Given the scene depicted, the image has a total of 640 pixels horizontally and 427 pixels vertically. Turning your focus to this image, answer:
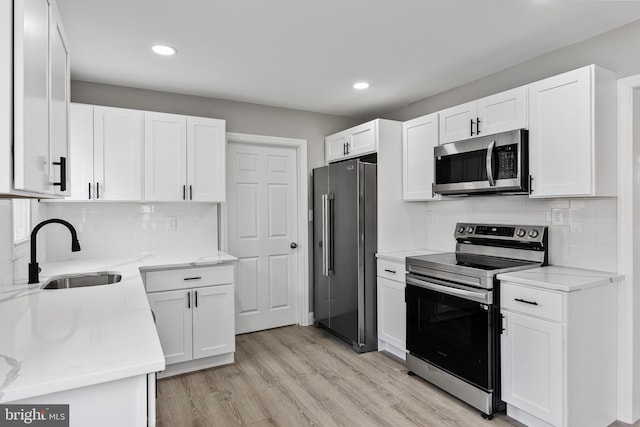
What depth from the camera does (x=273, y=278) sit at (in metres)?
4.09

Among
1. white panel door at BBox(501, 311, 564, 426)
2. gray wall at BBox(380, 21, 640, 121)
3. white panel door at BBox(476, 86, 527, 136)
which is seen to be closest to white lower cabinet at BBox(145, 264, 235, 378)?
white panel door at BBox(501, 311, 564, 426)

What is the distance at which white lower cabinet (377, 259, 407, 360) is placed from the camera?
10.4ft

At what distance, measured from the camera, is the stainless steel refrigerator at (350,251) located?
3395mm

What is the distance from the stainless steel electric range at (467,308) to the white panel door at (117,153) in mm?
2373

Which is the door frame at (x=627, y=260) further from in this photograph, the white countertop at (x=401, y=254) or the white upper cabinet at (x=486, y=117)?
the white countertop at (x=401, y=254)

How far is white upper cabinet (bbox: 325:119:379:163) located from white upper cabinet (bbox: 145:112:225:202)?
4.14 ft

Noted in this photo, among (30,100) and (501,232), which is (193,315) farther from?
(501,232)

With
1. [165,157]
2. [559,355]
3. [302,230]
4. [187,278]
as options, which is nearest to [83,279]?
[187,278]

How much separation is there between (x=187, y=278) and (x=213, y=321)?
436 mm

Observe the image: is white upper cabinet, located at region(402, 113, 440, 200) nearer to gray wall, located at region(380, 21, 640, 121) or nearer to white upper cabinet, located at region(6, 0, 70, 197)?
gray wall, located at region(380, 21, 640, 121)

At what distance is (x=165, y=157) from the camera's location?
318 cm

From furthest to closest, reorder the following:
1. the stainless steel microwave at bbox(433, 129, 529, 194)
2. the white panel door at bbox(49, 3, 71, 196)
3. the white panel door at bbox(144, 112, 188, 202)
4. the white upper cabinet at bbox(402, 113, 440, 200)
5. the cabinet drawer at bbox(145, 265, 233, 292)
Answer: the white upper cabinet at bbox(402, 113, 440, 200) → the white panel door at bbox(144, 112, 188, 202) → the cabinet drawer at bbox(145, 265, 233, 292) → the stainless steel microwave at bbox(433, 129, 529, 194) → the white panel door at bbox(49, 3, 71, 196)

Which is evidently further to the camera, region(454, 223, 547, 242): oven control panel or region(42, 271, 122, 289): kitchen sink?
region(454, 223, 547, 242): oven control panel

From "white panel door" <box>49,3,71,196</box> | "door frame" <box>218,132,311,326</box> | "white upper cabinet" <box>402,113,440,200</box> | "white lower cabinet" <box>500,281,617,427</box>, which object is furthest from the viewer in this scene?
"door frame" <box>218,132,311,326</box>
